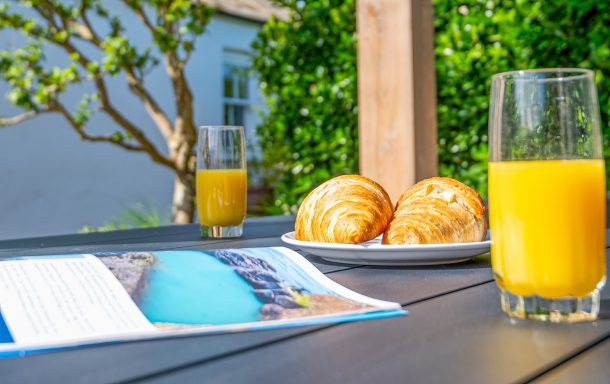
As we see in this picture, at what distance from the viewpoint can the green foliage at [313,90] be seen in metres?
3.38

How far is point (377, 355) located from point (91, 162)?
5559 mm

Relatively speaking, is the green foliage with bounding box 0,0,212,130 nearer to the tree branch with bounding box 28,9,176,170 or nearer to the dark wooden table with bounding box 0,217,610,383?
the tree branch with bounding box 28,9,176,170

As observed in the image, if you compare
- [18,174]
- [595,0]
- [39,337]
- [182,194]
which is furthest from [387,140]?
[18,174]

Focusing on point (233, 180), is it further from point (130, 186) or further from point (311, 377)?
point (130, 186)

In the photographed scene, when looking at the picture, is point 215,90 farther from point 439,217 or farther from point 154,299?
point 154,299

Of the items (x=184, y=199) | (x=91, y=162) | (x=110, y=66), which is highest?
(x=110, y=66)

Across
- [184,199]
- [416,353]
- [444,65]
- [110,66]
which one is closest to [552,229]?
[416,353]

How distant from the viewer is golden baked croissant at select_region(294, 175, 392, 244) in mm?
996

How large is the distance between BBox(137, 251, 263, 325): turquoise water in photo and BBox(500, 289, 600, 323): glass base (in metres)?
0.23

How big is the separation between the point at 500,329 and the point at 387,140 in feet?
5.32

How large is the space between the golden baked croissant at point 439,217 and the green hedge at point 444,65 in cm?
208

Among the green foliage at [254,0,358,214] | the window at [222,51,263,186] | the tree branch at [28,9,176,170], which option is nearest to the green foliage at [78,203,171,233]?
the tree branch at [28,9,176,170]

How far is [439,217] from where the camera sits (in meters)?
0.98

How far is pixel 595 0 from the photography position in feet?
9.32
